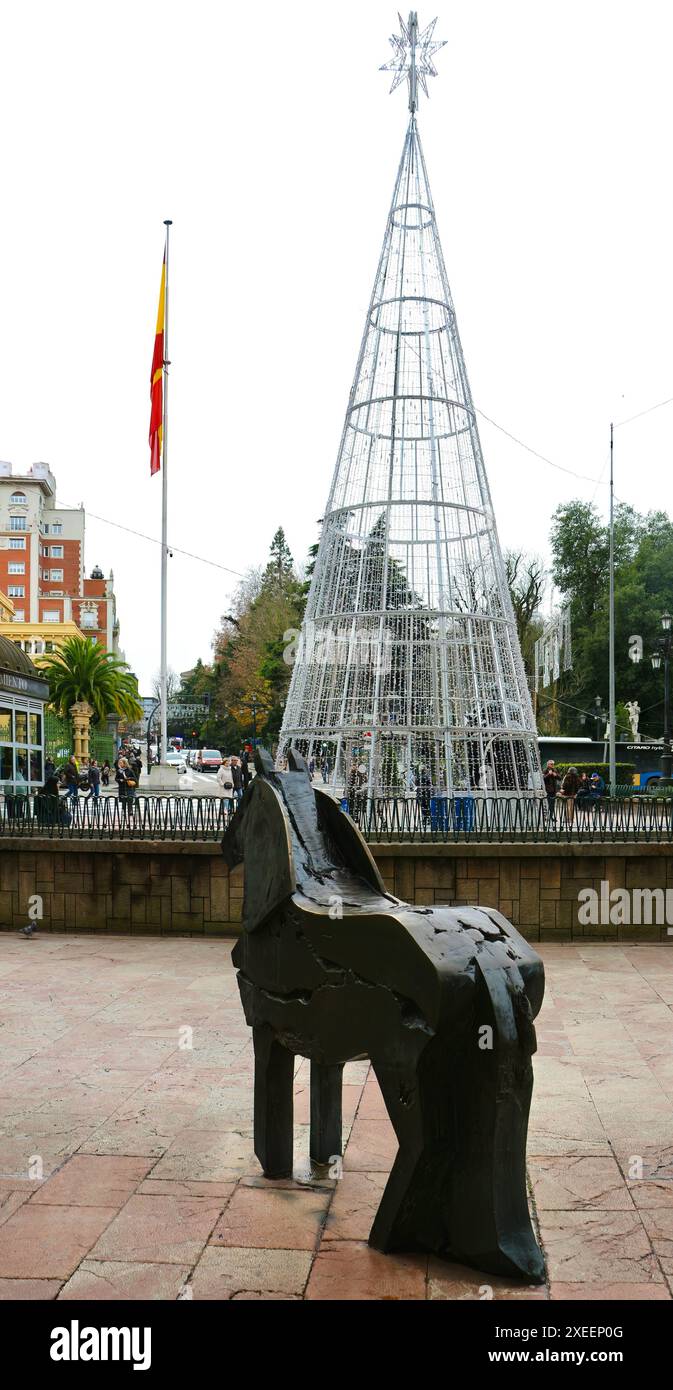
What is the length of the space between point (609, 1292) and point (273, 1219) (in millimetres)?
1607

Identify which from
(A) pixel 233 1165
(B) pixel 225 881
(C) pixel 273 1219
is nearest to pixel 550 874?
(B) pixel 225 881

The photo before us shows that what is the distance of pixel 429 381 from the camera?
57.0ft

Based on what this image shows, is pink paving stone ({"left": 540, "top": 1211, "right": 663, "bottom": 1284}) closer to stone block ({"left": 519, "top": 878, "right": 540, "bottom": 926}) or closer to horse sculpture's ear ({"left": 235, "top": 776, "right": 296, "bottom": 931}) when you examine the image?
horse sculpture's ear ({"left": 235, "top": 776, "right": 296, "bottom": 931})

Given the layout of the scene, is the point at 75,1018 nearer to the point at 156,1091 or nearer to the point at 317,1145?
the point at 156,1091

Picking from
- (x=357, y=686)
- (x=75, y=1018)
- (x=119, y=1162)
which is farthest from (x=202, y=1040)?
(x=357, y=686)

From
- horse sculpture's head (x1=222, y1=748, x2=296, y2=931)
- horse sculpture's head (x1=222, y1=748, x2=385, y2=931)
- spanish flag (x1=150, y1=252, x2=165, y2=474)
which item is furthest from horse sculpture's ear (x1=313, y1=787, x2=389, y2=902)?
spanish flag (x1=150, y1=252, x2=165, y2=474)

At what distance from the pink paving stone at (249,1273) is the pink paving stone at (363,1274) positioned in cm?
7

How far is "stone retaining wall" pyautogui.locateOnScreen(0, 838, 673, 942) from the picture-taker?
13.5m

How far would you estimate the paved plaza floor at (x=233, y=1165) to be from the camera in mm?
4527

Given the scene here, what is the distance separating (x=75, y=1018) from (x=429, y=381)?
11933 millimetres

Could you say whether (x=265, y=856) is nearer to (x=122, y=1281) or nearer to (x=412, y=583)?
(x=122, y=1281)

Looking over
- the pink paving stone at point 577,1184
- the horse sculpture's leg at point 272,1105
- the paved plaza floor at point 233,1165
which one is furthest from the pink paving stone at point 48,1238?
the pink paving stone at point 577,1184

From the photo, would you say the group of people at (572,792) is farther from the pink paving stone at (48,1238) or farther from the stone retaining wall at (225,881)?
the pink paving stone at (48,1238)
